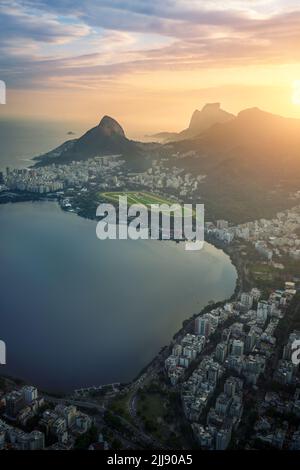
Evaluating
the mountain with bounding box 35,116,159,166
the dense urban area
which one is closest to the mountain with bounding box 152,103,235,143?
the mountain with bounding box 35,116,159,166

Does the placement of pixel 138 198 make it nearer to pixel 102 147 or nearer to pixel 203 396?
pixel 102 147

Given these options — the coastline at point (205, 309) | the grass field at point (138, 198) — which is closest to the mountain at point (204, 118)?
the grass field at point (138, 198)

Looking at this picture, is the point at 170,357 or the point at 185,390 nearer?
the point at 185,390

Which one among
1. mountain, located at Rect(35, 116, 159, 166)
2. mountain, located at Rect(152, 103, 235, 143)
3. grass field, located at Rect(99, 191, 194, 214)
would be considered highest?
mountain, located at Rect(152, 103, 235, 143)

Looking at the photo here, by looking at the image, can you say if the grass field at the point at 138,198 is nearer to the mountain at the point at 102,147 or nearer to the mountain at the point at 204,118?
the mountain at the point at 102,147

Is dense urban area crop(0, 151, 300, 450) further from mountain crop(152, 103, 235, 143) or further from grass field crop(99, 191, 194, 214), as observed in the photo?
mountain crop(152, 103, 235, 143)
